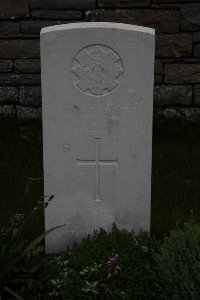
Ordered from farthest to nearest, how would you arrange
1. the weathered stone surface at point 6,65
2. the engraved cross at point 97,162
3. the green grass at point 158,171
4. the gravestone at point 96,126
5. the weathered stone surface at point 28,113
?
the weathered stone surface at point 28,113 → the weathered stone surface at point 6,65 → the green grass at point 158,171 → the engraved cross at point 97,162 → the gravestone at point 96,126

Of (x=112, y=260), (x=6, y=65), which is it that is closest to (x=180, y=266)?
(x=112, y=260)

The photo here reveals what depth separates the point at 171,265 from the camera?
3273mm

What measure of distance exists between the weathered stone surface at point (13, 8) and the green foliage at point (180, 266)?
142 inches

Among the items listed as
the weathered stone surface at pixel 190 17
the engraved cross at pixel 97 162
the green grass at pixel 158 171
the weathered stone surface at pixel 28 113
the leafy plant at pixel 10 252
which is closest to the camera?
A: the leafy plant at pixel 10 252

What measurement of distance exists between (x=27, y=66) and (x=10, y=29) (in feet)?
1.28

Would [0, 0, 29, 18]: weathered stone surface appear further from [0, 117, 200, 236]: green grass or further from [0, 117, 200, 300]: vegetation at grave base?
[0, 117, 200, 300]: vegetation at grave base

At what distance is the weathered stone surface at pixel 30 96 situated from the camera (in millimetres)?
6641

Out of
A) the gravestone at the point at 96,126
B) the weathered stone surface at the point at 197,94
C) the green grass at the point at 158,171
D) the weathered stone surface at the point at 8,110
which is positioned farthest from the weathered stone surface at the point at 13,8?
the gravestone at the point at 96,126

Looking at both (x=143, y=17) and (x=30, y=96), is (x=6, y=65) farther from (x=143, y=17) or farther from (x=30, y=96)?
(x=143, y=17)

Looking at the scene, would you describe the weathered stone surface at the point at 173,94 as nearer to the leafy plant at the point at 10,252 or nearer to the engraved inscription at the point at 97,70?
the engraved inscription at the point at 97,70

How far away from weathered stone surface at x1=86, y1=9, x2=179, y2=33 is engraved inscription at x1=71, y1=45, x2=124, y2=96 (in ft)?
8.63

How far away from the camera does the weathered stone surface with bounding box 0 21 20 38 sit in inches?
255

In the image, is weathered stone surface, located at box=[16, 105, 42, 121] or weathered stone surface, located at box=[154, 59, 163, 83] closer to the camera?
weathered stone surface, located at box=[154, 59, 163, 83]

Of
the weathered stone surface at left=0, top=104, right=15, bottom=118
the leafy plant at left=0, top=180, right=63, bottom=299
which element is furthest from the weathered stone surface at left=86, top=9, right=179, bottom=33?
the leafy plant at left=0, top=180, right=63, bottom=299
